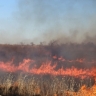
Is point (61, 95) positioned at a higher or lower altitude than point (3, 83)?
lower

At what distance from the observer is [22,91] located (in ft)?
137

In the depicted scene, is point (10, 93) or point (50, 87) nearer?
point (10, 93)

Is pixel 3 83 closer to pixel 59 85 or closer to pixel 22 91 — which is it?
pixel 22 91

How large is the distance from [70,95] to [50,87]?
5197mm

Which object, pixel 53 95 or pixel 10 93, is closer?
pixel 10 93

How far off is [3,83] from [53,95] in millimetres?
11723

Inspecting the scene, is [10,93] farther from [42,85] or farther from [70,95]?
[70,95]

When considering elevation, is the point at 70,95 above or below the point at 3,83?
below

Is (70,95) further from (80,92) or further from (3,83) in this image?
(3,83)

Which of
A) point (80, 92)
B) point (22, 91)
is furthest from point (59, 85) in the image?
point (22, 91)

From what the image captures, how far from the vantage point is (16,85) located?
45.2 m

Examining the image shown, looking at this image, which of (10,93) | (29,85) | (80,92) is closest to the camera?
(10,93)

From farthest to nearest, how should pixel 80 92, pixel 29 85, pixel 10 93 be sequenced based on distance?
pixel 80 92
pixel 29 85
pixel 10 93

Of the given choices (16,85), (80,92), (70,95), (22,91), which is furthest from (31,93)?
(80,92)
